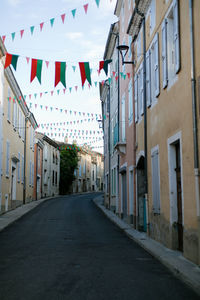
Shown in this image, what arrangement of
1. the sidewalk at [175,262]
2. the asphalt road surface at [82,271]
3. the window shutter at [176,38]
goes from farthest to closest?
the window shutter at [176,38] → the sidewalk at [175,262] → the asphalt road surface at [82,271]

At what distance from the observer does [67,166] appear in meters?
55.3

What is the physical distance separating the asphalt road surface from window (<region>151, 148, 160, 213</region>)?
4.20 feet

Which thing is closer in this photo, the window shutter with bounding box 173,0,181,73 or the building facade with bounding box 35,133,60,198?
the window shutter with bounding box 173,0,181,73

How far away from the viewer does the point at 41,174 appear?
42062 mm

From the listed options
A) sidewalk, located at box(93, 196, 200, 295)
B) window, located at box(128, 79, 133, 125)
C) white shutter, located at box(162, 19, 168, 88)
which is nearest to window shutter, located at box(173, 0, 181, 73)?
white shutter, located at box(162, 19, 168, 88)

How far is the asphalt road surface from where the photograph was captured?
5465mm

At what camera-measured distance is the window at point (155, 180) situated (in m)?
11.2

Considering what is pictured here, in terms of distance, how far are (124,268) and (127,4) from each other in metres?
13.5

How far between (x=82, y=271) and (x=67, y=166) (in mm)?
48541

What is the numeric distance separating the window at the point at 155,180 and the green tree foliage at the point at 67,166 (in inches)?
1697

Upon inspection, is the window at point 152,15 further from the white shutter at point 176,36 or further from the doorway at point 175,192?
the doorway at point 175,192

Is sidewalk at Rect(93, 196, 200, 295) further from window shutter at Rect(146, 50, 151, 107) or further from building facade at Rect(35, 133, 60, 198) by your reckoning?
building facade at Rect(35, 133, 60, 198)

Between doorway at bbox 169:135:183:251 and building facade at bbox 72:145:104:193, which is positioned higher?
building facade at bbox 72:145:104:193

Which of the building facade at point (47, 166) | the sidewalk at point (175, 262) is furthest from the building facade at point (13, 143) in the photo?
the sidewalk at point (175, 262)
